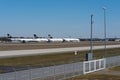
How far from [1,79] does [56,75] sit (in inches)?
341

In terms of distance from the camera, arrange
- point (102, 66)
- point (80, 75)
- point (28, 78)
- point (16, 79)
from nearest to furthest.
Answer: point (16, 79), point (28, 78), point (80, 75), point (102, 66)

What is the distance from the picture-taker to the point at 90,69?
39000 mm

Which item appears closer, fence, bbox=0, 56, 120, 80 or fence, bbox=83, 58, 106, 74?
fence, bbox=0, 56, 120, 80

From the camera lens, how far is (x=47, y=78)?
2997 cm

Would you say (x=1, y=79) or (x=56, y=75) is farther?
(x=56, y=75)

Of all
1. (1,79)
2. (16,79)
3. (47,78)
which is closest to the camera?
(1,79)

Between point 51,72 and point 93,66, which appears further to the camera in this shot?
point 93,66

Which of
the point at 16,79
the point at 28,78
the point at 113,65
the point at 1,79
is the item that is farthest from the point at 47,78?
the point at 113,65

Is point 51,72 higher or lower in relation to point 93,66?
higher

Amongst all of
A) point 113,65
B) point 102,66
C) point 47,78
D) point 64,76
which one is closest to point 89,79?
point 64,76

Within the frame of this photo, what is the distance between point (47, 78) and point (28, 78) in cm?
298

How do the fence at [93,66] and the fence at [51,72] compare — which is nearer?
the fence at [51,72]

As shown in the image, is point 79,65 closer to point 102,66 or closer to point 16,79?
point 102,66

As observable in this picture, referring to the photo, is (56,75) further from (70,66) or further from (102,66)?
(102,66)
